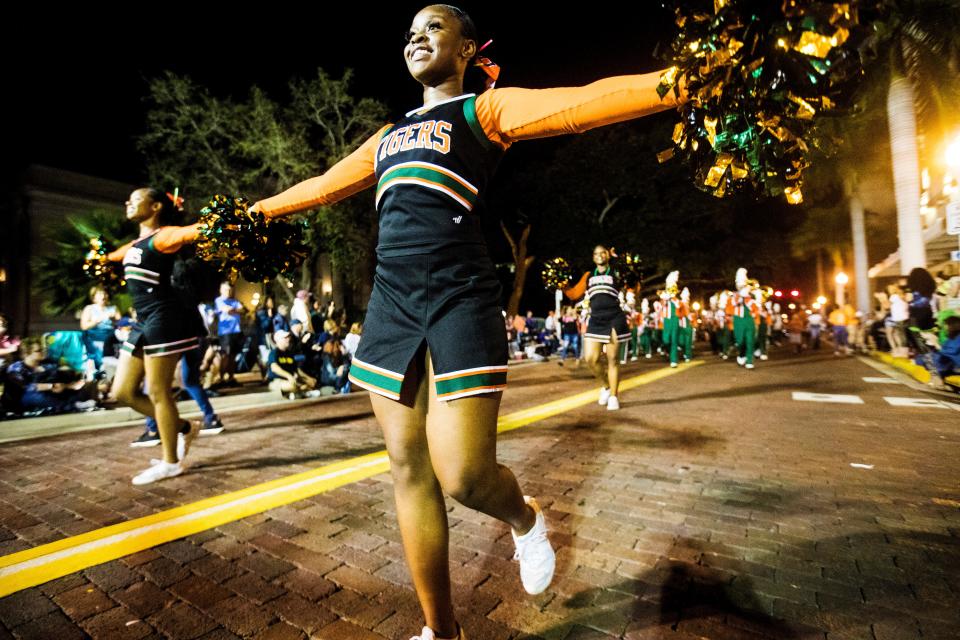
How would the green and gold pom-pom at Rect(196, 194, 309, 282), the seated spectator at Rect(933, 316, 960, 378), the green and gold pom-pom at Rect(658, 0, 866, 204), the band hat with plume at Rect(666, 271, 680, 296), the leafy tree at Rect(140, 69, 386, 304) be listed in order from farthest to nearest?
1. the leafy tree at Rect(140, 69, 386, 304)
2. the band hat with plume at Rect(666, 271, 680, 296)
3. the seated spectator at Rect(933, 316, 960, 378)
4. the green and gold pom-pom at Rect(196, 194, 309, 282)
5. the green and gold pom-pom at Rect(658, 0, 866, 204)

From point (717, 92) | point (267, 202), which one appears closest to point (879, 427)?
point (717, 92)

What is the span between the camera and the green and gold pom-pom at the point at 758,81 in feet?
4.00

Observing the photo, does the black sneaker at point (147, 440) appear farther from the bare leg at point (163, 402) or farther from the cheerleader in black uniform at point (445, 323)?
the cheerleader in black uniform at point (445, 323)

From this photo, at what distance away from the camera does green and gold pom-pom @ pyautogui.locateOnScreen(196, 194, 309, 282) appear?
2623mm

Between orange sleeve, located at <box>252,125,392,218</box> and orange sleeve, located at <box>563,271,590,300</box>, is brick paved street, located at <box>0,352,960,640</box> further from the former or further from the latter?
orange sleeve, located at <box>563,271,590,300</box>

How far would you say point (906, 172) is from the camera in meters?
13.5


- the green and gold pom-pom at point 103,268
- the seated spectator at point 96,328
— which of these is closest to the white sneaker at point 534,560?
the green and gold pom-pom at point 103,268

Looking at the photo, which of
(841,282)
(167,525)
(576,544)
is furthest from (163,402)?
(841,282)

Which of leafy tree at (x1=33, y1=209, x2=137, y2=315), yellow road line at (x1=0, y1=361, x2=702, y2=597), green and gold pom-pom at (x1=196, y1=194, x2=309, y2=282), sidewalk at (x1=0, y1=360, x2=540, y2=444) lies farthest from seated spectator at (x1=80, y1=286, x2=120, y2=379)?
leafy tree at (x1=33, y1=209, x2=137, y2=315)

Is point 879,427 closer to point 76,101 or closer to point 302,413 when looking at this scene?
point 302,413

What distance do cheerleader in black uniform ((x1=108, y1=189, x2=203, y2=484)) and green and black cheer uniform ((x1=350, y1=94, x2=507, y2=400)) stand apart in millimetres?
2833

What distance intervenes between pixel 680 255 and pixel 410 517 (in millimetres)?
29545

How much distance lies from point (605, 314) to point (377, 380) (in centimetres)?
530

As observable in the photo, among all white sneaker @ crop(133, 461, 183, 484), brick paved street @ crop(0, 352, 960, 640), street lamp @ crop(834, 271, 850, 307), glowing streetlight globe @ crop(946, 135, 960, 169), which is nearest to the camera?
brick paved street @ crop(0, 352, 960, 640)
